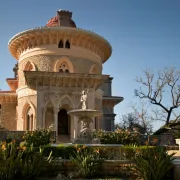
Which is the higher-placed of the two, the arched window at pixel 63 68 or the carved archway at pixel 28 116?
the arched window at pixel 63 68

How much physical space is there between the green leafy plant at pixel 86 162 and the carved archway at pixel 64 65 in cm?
1563

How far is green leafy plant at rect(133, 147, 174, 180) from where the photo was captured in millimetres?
8703

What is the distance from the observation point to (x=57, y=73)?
74.8 feet

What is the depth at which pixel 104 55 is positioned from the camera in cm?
3033

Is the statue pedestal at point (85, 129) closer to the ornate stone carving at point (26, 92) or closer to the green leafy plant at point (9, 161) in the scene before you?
the green leafy plant at point (9, 161)

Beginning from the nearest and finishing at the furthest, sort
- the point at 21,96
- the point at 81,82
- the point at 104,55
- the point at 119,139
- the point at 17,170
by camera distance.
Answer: the point at 17,170
the point at 119,139
the point at 81,82
the point at 21,96
the point at 104,55

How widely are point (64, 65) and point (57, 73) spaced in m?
2.89

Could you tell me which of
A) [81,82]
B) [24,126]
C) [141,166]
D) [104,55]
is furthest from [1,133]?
[104,55]

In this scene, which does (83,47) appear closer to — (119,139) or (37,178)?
(119,139)

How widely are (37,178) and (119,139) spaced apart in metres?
8.33

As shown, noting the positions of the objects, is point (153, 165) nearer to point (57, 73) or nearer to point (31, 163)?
point (31, 163)

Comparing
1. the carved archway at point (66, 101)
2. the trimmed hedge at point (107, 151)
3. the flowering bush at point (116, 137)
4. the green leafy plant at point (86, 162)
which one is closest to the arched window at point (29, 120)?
the carved archway at point (66, 101)

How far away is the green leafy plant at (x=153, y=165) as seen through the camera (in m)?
8.70

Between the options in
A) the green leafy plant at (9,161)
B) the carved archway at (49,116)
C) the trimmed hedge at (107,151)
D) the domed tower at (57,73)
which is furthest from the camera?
the carved archway at (49,116)
